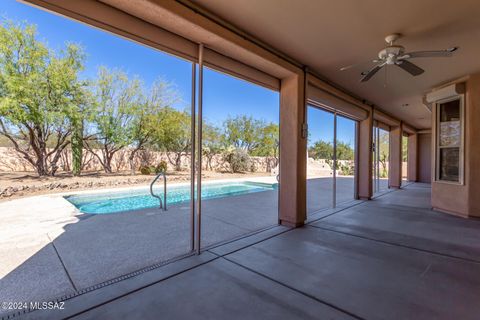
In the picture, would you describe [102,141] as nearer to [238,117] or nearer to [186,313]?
[238,117]

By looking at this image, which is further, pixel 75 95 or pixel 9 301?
pixel 75 95

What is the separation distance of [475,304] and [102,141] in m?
11.9

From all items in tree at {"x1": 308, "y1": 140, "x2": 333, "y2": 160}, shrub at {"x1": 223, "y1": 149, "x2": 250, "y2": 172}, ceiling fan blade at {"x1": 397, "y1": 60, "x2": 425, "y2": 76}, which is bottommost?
shrub at {"x1": 223, "y1": 149, "x2": 250, "y2": 172}

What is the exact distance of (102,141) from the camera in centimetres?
1038

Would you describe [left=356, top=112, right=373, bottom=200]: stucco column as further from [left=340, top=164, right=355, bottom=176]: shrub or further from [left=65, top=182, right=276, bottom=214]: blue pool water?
[left=340, top=164, right=355, bottom=176]: shrub

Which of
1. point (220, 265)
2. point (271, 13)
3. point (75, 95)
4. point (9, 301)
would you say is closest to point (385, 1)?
point (271, 13)

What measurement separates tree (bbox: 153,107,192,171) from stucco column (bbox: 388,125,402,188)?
8689 millimetres

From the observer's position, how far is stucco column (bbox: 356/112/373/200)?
6.31 metres

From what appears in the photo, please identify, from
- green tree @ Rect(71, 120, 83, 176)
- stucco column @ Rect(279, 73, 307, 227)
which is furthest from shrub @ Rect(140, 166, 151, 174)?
stucco column @ Rect(279, 73, 307, 227)

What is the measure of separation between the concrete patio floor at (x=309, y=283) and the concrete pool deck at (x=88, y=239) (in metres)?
0.33

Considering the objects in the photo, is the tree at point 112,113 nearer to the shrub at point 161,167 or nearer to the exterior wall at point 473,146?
the shrub at point 161,167

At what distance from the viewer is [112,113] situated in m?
10.1

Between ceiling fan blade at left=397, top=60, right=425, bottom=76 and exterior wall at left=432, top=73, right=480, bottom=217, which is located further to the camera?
exterior wall at left=432, top=73, right=480, bottom=217

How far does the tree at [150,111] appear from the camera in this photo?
10797 millimetres
